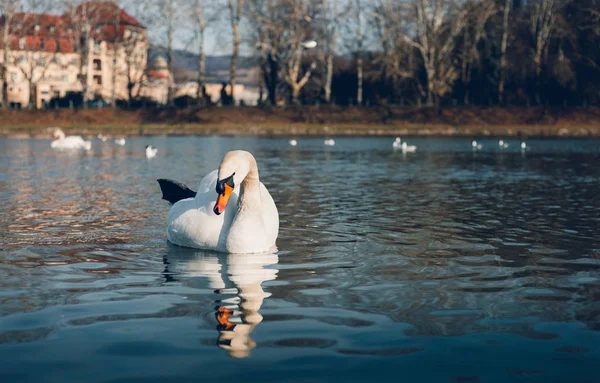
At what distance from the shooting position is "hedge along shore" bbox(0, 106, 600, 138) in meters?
65.5

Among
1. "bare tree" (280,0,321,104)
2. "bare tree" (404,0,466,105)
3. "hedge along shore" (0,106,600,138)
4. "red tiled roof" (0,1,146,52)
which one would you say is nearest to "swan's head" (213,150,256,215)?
"hedge along shore" (0,106,600,138)

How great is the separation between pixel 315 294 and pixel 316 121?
6351 centimetres

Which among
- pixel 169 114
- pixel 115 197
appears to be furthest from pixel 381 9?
pixel 115 197

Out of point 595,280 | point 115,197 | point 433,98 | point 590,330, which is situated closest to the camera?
point 590,330

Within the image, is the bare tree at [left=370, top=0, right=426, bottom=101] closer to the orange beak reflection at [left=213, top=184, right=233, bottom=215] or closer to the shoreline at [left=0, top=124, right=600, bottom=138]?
the shoreline at [left=0, top=124, right=600, bottom=138]

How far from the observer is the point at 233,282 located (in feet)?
28.9

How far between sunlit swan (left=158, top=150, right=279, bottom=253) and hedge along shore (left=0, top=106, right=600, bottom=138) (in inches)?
2072

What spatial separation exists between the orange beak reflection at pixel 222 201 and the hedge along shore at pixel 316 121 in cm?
5431

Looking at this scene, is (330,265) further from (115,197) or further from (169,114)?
(169,114)

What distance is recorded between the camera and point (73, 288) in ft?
27.8

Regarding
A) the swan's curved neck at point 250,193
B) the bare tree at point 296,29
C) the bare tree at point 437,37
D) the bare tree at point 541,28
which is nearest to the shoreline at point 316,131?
the bare tree at point 437,37

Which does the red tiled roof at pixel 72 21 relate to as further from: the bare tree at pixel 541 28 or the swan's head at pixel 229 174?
the swan's head at pixel 229 174

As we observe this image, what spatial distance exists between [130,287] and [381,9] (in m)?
66.8

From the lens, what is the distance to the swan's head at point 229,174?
9039 mm
